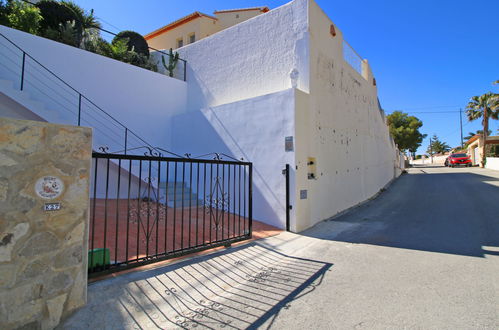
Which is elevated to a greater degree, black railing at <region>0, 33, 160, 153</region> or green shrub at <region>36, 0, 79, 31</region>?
green shrub at <region>36, 0, 79, 31</region>

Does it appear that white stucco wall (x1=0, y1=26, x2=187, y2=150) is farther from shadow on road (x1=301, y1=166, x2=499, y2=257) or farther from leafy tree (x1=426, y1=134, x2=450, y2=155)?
leafy tree (x1=426, y1=134, x2=450, y2=155)

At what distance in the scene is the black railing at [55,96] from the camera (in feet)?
24.4

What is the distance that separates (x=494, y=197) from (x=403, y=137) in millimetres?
23504

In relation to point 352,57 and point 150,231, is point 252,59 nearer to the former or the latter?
point 352,57

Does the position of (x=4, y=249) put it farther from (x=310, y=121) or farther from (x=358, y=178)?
(x=358, y=178)

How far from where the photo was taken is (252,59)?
8.94 meters

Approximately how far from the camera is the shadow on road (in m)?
5.43

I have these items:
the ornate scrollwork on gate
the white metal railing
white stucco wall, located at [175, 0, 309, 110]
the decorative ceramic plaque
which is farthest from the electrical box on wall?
the decorative ceramic plaque

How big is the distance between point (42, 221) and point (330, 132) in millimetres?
7712

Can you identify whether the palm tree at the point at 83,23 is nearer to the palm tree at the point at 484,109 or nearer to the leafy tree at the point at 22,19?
the leafy tree at the point at 22,19

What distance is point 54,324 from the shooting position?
8.45 feet

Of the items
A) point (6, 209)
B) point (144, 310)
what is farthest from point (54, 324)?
point (6, 209)

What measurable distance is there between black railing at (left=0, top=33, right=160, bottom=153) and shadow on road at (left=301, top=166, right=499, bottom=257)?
5950mm

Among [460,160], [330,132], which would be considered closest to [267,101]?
[330,132]
